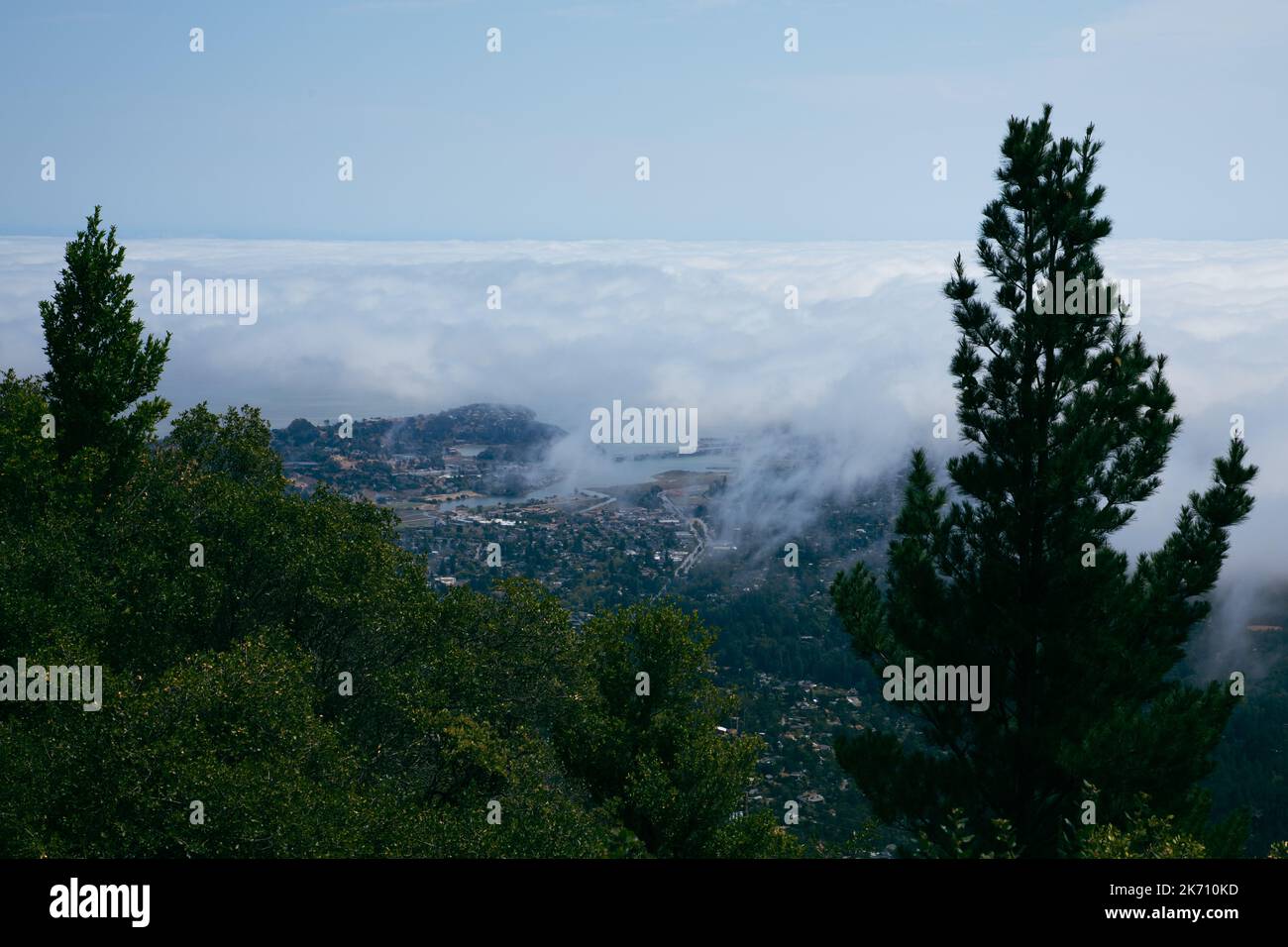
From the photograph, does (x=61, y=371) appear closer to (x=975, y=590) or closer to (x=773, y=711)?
(x=975, y=590)

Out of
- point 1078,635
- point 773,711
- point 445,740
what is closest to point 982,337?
point 1078,635

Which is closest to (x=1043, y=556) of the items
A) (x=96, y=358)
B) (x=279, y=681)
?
(x=279, y=681)

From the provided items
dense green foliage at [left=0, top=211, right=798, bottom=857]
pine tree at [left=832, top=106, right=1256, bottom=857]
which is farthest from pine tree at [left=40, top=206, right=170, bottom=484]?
pine tree at [left=832, top=106, right=1256, bottom=857]

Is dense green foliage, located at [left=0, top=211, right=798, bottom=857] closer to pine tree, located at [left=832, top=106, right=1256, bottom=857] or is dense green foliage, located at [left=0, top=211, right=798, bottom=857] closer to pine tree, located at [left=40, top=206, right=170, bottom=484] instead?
pine tree, located at [left=40, top=206, right=170, bottom=484]

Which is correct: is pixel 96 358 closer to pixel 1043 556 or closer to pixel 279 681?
pixel 279 681

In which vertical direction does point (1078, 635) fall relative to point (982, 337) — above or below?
below

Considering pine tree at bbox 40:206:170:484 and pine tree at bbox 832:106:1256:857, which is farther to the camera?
pine tree at bbox 40:206:170:484
